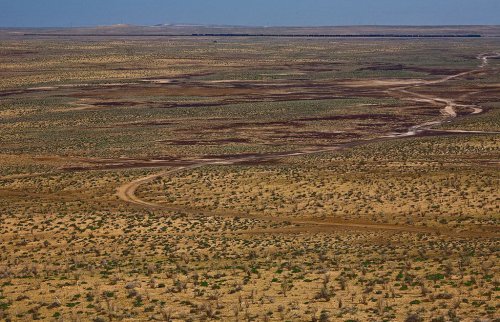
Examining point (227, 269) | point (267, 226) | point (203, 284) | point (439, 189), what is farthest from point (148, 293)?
point (439, 189)

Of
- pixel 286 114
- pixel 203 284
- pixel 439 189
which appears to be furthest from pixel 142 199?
pixel 286 114

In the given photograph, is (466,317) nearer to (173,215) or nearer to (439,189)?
(173,215)

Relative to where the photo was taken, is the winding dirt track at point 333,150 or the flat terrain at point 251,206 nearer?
the flat terrain at point 251,206

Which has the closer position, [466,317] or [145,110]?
[466,317]

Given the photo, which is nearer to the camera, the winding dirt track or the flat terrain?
the flat terrain

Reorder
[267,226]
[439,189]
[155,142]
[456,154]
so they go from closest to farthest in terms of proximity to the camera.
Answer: [267,226]
[439,189]
[456,154]
[155,142]

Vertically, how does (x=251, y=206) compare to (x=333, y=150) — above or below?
above

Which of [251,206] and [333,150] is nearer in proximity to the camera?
[251,206]

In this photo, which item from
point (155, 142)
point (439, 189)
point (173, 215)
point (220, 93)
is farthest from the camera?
point (220, 93)
